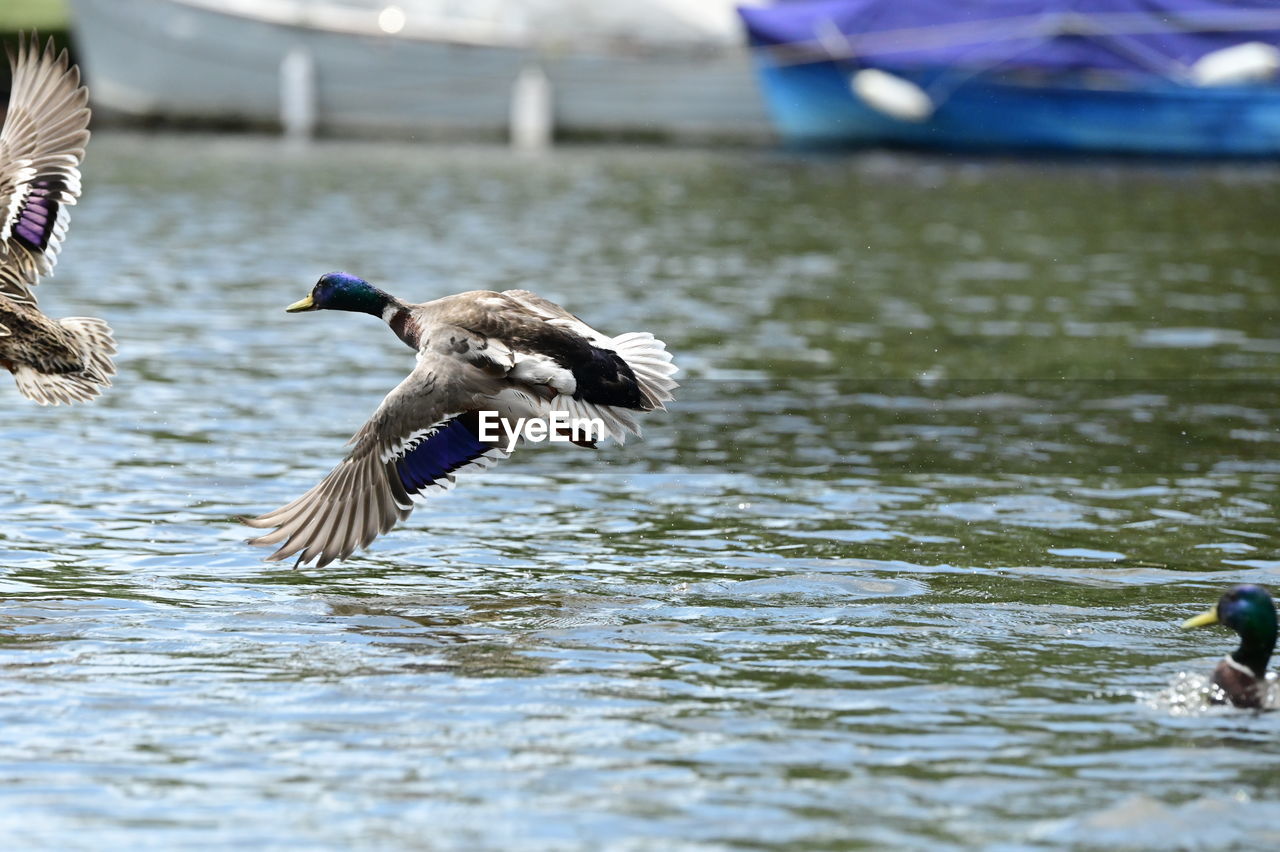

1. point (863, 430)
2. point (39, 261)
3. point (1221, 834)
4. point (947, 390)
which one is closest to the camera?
point (1221, 834)

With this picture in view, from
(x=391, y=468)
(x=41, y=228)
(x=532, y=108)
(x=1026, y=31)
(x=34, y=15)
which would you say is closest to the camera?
(x=391, y=468)

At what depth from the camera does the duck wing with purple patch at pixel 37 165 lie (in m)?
11.3

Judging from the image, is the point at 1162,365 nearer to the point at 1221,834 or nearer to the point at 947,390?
the point at 947,390

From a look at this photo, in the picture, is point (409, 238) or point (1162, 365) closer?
point (1162, 365)

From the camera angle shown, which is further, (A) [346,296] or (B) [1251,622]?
(A) [346,296]

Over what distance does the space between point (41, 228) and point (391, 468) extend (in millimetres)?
3224

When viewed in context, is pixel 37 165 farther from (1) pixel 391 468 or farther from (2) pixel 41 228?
(1) pixel 391 468

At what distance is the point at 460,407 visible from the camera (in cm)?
977

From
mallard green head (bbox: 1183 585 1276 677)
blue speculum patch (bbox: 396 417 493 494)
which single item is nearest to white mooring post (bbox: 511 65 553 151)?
blue speculum patch (bbox: 396 417 493 494)

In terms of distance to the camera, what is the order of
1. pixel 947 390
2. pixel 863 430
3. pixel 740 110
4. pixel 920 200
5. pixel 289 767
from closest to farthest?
1. pixel 289 767
2. pixel 863 430
3. pixel 947 390
4. pixel 920 200
5. pixel 740 110

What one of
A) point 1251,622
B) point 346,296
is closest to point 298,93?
point 346,296

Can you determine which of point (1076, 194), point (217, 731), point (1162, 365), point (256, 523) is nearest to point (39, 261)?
point (256, 523)

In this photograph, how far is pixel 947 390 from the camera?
16.1 meters

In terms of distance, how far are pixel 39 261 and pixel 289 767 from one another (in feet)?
17.4
